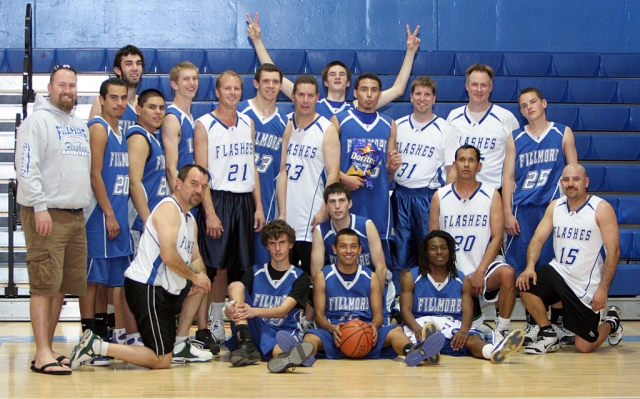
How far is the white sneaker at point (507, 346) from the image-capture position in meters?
5.18

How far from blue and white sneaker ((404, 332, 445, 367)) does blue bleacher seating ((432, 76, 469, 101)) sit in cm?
452

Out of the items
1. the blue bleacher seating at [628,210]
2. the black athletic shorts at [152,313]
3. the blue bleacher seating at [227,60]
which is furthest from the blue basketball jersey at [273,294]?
the blue bleacher seating at [227,60]

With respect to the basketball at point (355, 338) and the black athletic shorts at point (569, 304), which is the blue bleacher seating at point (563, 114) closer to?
the black athletic shorts at point (569, 304)

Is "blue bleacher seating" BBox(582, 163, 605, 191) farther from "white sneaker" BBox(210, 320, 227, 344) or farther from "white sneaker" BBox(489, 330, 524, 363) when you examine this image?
"white sneaker" BBox(210, 320, 227, 344)

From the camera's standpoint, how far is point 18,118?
23.1 feet

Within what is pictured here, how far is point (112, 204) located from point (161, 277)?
25.5 inches

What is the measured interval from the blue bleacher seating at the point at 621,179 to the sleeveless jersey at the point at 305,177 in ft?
11.4

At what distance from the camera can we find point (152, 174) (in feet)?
18.3

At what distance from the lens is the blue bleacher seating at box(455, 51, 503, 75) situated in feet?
31.7

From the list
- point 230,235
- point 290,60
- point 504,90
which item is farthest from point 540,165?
point 290,60

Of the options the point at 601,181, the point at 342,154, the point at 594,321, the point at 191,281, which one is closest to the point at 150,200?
the point at 191,281

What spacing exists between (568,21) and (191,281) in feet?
22.3

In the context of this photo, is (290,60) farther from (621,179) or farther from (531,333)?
(531,333)

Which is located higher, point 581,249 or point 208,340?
point 581,249
